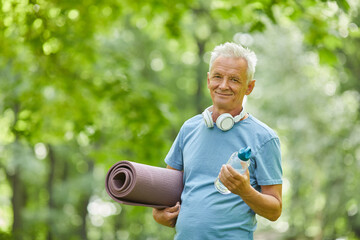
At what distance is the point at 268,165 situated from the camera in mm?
2426

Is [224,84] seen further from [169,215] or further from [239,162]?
[169,215]

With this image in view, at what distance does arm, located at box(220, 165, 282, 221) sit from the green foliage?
8.65 feet

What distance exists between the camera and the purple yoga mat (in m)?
2.54

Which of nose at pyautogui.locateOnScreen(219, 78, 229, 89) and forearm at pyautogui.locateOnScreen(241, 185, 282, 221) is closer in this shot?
forearm at pyautogui.locateOnScreen(241, 185, 282, 221)

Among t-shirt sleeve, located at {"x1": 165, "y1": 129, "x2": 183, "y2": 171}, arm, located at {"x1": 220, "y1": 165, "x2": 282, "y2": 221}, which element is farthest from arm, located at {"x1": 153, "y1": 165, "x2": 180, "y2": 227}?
arm, located at {"x1": 220, "y1": 165, "x2": 282, "y2": 221}

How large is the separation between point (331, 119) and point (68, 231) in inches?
514

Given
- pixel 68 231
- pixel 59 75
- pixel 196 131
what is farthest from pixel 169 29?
pixel 68 231

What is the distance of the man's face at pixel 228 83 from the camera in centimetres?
253

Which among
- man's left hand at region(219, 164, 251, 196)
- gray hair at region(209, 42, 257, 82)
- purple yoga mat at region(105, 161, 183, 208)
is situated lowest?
man's left hand at region(219, 164, 251, 196)

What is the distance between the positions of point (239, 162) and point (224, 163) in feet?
0.51

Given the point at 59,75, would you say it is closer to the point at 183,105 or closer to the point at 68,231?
the point at 183,105

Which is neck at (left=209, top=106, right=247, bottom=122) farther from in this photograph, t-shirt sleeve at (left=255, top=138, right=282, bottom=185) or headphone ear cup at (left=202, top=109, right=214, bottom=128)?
t-shirt sleeve at (left=255, top=138, right=282, bottom=185)

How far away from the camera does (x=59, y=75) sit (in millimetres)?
7215

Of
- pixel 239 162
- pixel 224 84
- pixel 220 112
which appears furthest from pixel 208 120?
pixel 239 162
